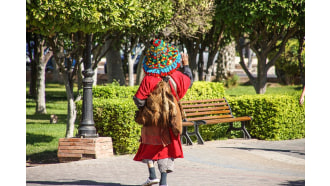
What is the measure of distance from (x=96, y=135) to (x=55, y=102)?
44.9 feet

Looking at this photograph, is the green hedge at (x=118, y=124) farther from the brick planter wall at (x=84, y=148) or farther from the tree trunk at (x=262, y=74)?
the tree trunk at (x=262, y=74)

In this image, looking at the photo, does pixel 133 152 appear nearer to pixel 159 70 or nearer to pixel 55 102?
pixel 159 70

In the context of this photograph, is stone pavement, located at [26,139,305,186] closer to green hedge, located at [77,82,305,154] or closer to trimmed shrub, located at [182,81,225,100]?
green hedge, located at [77,82,305,154]

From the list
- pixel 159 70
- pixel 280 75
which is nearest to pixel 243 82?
pixel 280 75

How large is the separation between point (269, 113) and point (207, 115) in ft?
4.52

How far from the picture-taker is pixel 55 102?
875 inches

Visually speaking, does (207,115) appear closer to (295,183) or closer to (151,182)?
(295,183)

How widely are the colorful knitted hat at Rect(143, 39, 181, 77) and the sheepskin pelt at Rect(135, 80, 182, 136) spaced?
17 cm

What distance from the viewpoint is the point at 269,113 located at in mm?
11117

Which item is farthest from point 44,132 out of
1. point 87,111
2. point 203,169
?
point 203,169

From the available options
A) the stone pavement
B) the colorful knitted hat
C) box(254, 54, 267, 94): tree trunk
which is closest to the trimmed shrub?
the stone pavement

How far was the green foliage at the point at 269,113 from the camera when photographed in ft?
36.5

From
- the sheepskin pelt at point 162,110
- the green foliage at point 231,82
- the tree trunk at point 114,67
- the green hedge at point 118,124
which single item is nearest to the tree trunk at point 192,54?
the tree trunk at point 114,67

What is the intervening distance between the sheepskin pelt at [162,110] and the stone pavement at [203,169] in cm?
90
